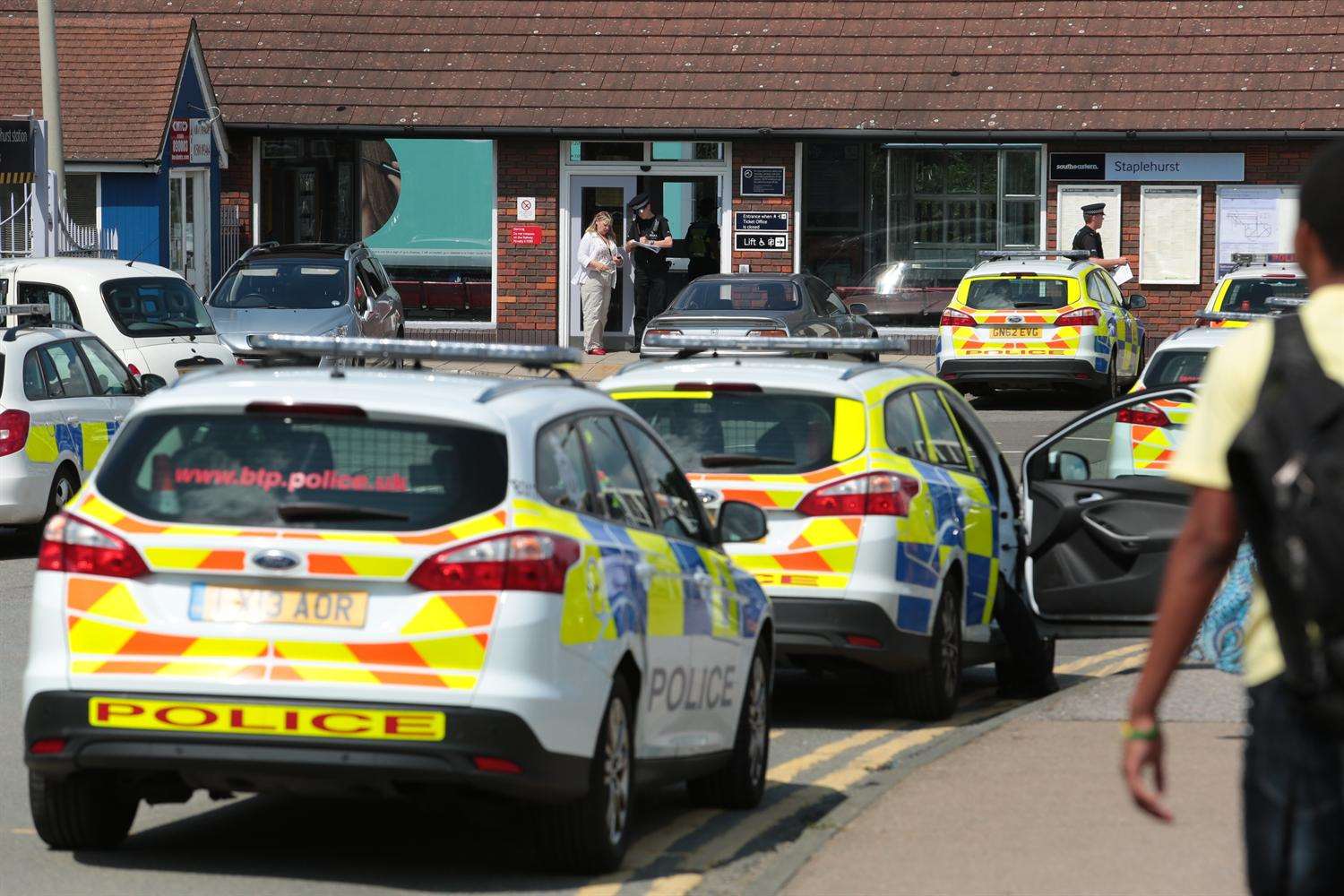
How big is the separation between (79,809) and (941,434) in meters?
4.90

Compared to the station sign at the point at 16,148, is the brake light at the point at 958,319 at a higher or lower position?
lower

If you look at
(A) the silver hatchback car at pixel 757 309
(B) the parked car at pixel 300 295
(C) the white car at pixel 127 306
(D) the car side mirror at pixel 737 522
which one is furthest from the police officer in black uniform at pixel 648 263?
(D) the car side mirror at pixel 737 522

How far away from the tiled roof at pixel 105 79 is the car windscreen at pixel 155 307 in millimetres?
8486

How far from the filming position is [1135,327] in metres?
27.6

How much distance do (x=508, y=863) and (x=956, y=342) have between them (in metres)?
18.5

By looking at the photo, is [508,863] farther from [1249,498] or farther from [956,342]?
[956,342]

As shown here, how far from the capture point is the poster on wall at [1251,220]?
102ft

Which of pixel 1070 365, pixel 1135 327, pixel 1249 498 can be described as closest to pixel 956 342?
pixel 1070 365

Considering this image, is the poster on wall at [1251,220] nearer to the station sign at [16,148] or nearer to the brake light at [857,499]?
the station sign at [16,148]

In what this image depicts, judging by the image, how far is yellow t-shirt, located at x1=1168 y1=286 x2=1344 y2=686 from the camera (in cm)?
372

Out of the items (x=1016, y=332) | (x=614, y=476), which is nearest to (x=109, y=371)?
(x=614, y=476)

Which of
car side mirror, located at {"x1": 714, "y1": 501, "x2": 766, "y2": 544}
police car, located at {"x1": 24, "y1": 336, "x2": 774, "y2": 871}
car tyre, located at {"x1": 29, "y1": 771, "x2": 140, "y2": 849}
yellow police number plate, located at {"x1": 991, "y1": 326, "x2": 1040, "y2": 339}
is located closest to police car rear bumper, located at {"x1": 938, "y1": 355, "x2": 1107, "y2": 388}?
yellow police number plate, located at {"x1": 991, "y1": 326, "x2": 1040, "y2": 339}

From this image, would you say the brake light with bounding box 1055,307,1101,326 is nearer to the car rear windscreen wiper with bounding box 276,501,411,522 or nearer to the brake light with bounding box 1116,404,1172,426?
the brake light with bounding box 1116,404,1172,426

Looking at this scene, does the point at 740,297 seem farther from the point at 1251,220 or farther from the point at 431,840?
the point at 431,840
